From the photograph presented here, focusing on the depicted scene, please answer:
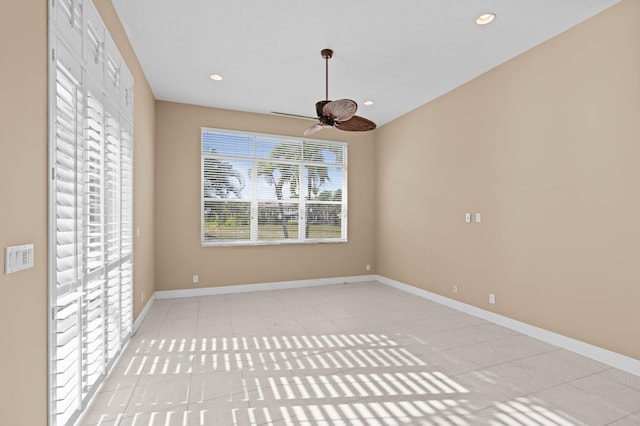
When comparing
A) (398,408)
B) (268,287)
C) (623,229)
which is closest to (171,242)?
(268,287)

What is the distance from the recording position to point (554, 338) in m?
3.26

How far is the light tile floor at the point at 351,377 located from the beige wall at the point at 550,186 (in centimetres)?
49

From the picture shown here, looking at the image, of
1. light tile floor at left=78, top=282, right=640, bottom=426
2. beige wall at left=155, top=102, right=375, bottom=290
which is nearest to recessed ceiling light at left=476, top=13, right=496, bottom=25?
light tile floor at left=78, top=282, right=640, bottom=426

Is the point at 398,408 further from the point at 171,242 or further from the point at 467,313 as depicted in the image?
the point at 171,242

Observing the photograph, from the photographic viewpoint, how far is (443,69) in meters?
3.99

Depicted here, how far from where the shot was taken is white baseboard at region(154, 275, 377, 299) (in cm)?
505

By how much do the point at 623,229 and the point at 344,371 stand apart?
2648 mm

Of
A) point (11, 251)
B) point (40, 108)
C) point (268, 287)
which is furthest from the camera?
point (268, 287)

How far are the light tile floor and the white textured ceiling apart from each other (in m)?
3.10

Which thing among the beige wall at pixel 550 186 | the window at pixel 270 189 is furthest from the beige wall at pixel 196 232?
the beige wall at pixel 550 186

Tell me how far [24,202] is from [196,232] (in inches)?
152

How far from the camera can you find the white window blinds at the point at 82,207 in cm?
171

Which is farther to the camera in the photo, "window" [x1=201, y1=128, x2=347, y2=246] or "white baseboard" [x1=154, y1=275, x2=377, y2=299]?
"window" [x1=201, y1=128, x2=347, y2=246]

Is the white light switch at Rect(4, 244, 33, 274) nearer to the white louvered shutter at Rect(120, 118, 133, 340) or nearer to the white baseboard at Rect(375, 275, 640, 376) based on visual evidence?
the white louvered shutter at Rect(120, 118, 133, 340)
